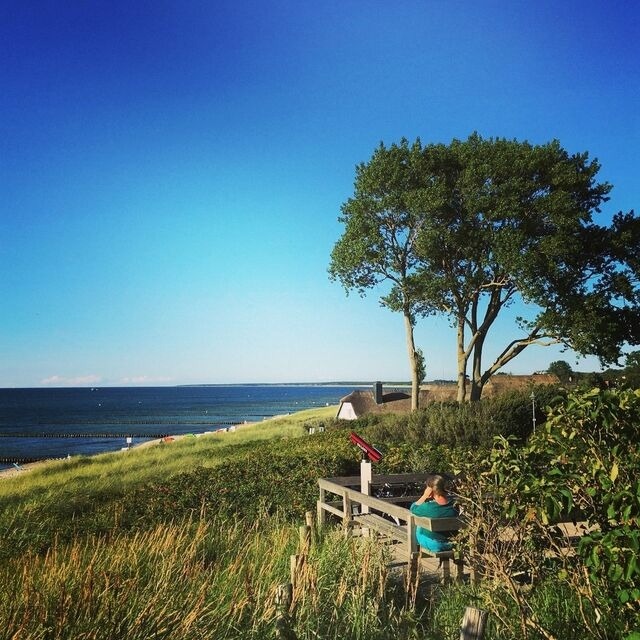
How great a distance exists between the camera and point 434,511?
6.87 m

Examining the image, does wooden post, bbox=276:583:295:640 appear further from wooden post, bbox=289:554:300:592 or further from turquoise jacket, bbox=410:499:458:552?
turquoise jacket, bbox=410:499:458:552

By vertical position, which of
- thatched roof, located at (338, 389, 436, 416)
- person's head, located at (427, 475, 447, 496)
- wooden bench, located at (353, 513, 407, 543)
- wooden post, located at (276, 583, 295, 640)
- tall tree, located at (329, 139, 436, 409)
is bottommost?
wooden bench, located at (353, 513, 407, 543)

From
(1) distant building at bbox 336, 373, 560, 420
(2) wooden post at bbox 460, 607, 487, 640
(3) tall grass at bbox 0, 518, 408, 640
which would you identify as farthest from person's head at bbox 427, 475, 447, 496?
(1) distant building at bbox 336, 373, 560, 420

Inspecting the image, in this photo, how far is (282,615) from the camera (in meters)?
3.71

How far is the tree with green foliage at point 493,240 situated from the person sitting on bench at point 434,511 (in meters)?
17.8

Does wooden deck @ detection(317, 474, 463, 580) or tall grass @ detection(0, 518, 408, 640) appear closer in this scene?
tall grass @ detection(0, 518, 408, 640)

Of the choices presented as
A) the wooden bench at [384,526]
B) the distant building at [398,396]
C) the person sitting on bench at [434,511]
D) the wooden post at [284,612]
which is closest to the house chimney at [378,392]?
the distant building at [398,396]

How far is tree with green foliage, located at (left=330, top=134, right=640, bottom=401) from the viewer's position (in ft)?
79.0

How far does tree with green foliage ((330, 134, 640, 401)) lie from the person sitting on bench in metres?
17.8

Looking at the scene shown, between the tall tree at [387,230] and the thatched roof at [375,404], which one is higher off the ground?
the tall tree at [387,230]

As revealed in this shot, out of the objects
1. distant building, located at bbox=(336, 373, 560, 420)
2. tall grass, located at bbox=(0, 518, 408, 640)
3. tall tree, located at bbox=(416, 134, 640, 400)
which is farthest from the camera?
distant building, located at bbox=(336, 373, 560, 420)

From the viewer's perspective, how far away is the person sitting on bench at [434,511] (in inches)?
263

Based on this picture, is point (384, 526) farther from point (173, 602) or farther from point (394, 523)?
point (173, 602)

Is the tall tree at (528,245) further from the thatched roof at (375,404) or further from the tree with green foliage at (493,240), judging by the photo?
the thatched roof at (375,404)
